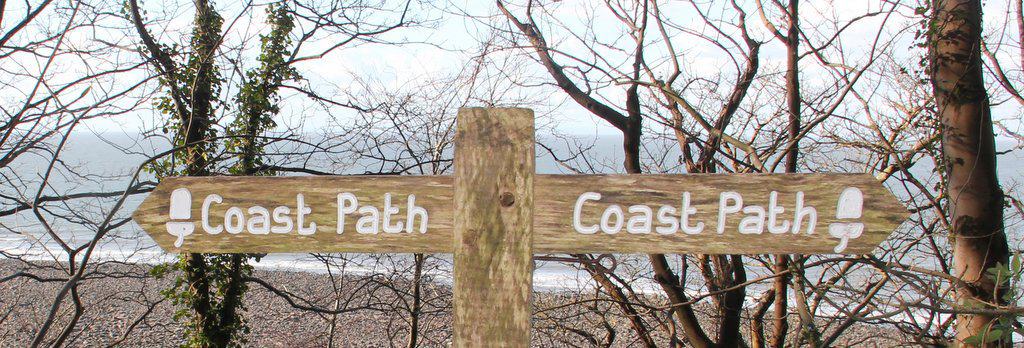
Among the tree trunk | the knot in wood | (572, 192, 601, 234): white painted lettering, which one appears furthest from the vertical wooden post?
the tree trunk

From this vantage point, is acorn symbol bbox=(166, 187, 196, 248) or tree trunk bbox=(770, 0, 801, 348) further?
tree trunk bbox=(770, 0, 801, 348)

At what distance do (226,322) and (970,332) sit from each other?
17.1 ft

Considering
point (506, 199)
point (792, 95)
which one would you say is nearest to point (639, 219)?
point (506, 199)

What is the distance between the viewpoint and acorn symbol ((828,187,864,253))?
1.83m

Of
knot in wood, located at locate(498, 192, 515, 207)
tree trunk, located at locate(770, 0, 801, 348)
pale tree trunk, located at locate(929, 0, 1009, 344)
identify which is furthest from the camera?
tree trunk, located at locate(770, 0, 801, 348)

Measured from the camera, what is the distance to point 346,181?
1830 mm

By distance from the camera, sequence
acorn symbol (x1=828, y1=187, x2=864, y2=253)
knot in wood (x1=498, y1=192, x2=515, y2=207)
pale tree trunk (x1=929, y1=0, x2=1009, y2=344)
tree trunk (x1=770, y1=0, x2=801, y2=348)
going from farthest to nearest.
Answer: tree trunk (x1=770, y1=0, x2=801, y2=348) < pale tree trunk (x1=929, y1=0, x2=1009, y2=344) < acorn symbol (x1=828, y1=187, x2=864, y2=253) < knot in wood (x1=498, y1=192, x2=515, y2=207)

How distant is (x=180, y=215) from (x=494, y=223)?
2.59 feet

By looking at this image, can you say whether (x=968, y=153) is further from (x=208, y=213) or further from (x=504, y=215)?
(x=208, y=213)

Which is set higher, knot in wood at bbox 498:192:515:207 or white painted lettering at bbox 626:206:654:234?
knot in wood at bbox 498:192:515:207

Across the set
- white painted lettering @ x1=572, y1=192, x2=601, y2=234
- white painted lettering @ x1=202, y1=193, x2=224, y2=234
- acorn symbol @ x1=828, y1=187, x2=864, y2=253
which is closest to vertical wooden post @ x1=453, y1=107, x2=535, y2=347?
white painted lettering @ x1=572, y1=192, x2=601, y2=234

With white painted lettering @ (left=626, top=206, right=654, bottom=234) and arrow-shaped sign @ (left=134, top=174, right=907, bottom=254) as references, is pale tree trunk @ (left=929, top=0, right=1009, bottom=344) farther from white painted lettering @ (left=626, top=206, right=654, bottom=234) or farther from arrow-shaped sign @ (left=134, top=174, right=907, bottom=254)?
white painted lettering @ (left=626, top=206, right=654, bottom=234)

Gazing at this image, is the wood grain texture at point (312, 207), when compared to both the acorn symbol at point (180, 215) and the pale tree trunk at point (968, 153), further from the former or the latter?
the pale tree trunk at point (968, 153)

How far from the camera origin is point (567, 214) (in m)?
1.78
